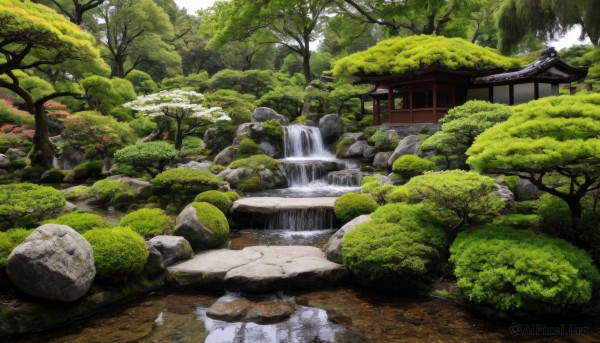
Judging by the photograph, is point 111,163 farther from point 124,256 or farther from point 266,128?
point 124,256

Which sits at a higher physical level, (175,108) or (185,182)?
(175,108)

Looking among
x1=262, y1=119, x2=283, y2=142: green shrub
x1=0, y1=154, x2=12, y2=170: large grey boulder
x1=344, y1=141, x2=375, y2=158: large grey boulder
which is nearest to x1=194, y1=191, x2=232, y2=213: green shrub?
x1=344, y1=141, x2=375, y2=158: large grey boulder

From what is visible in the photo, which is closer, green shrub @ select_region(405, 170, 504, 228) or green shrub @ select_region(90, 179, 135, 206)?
green shrub @ select_region(405, 170, 504, 228)

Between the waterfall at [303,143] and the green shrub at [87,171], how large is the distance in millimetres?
10999

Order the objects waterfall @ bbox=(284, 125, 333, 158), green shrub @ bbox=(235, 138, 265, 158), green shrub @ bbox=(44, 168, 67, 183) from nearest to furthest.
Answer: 1. green shrub @ bbox=(44, 168, 67, 183)
2. green shrub @ bbox=(235, 138, 265, 158)
3. waterfall @ bbox=(284, 125, 333, 158)

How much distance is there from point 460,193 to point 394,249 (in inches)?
69.4

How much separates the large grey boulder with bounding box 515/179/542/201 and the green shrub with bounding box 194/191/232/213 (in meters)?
9.09

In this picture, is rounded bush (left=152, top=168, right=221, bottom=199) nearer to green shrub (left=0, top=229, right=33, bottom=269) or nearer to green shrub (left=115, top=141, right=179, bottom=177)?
green shrub (left=115, top=141, right=179, bottom=177)

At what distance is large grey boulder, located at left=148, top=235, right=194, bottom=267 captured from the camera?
8255mm

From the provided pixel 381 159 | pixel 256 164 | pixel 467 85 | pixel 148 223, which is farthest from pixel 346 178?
pixel 148 223

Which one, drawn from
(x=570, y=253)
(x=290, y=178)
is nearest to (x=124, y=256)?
(x=570, y=253)

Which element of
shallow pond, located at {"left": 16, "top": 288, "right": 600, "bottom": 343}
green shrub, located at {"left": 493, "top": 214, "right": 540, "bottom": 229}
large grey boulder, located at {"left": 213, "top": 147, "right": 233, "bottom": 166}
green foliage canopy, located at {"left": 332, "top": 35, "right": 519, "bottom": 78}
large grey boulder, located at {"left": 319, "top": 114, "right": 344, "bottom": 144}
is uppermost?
green foliage canopy, located at {"left": 332, "top": 35, "right": 519, "bottom": 78}

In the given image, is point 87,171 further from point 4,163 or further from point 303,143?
point 303,143

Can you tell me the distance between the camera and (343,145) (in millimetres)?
24312
